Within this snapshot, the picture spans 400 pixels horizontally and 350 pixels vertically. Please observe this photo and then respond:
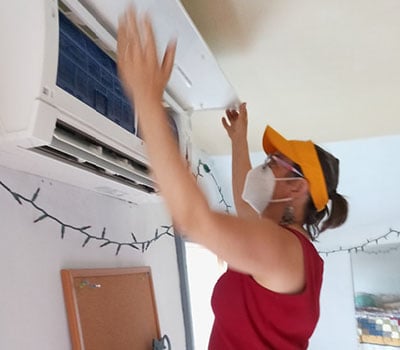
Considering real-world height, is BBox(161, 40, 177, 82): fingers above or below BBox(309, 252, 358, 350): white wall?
above

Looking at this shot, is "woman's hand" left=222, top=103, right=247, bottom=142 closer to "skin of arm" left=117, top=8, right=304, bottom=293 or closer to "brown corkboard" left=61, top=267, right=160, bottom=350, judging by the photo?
"brown corkboard" left=61, top=267, right=160, bottom=350

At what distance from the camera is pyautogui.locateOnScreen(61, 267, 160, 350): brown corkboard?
1258mm

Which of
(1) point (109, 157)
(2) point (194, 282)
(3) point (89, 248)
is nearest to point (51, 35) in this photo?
(1) point (109, 157)

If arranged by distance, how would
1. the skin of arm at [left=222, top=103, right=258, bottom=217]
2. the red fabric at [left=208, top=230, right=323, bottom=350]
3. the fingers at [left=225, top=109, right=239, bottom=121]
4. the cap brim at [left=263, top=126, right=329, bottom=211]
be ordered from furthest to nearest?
the fingers at [left=225, top=109, right=239, bottom=121] < the skin of arm at [left=222, top=103, right=258, bottom=217] < the cap brim at [left=263, top=126, right=329, bottom=211] < the red fabric at [left=208, top=230, right=323, bottom=350]

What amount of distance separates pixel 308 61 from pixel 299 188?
2.01ft

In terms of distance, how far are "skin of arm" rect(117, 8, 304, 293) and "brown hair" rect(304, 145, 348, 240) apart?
38 cm

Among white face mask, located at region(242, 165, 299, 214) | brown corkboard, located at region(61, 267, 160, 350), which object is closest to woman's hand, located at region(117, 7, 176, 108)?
white face mask, located at region(242, 165, 299, 214)

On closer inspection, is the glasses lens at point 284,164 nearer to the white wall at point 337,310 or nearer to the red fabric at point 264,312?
the red fabric at point 264,312

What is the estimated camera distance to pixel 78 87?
1.02m

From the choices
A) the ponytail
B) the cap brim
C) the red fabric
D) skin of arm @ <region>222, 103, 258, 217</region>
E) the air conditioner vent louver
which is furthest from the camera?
skin of arm @ <region>222, 103, 258, 217</region>

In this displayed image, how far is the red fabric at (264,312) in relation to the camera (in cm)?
110

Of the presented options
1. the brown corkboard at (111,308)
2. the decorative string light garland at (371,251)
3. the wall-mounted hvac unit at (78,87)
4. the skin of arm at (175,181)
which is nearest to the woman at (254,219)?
the skin of arm at (175,181)

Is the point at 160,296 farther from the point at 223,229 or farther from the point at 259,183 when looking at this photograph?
the point at 223,229

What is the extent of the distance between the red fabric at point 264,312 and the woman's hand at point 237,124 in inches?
23.1
